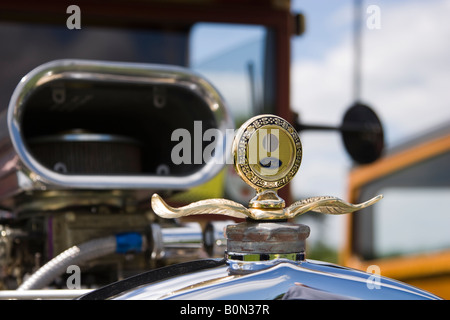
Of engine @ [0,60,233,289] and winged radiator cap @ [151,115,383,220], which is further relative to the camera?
engine @ [0,60,233,289]

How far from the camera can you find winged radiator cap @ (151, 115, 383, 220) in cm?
102

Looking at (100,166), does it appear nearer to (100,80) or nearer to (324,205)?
(100,80)

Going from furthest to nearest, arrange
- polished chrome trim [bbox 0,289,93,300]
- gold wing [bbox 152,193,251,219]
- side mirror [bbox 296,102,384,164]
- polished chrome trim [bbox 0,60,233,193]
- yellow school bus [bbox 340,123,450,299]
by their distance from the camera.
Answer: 1. yellow school bus [bbox 340,123,450,299]
2. side mirror [bbox 296,102,384,164]
3. polished chrome trim [bbox 0,60,233,193]
4. polished chrome trim [bbox 0,289,93,300]
5. gold wing [bbox 152,193,251,219]

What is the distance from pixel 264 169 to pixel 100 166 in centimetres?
63

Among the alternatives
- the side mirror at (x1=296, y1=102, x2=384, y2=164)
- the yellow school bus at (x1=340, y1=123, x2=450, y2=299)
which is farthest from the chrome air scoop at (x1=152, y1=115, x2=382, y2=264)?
the yellow school bus at (x1=340, y1=123, x2=450, y2=299)

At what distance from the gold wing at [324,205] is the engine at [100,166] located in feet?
1.31

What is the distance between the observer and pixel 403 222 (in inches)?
177

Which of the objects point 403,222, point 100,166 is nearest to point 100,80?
point 100,166

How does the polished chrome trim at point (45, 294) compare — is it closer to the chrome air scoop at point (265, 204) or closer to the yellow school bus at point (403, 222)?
the chrome air scoop at point (265, 204)

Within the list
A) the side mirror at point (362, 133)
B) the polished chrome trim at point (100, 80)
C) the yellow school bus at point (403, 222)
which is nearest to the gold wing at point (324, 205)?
the polished chrome trim at point (100, 80)

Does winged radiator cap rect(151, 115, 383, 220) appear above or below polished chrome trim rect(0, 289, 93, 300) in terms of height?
above

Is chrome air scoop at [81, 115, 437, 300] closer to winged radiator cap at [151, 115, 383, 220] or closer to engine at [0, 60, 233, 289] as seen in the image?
winged radiator cap at [151, 115, 383, 220]
